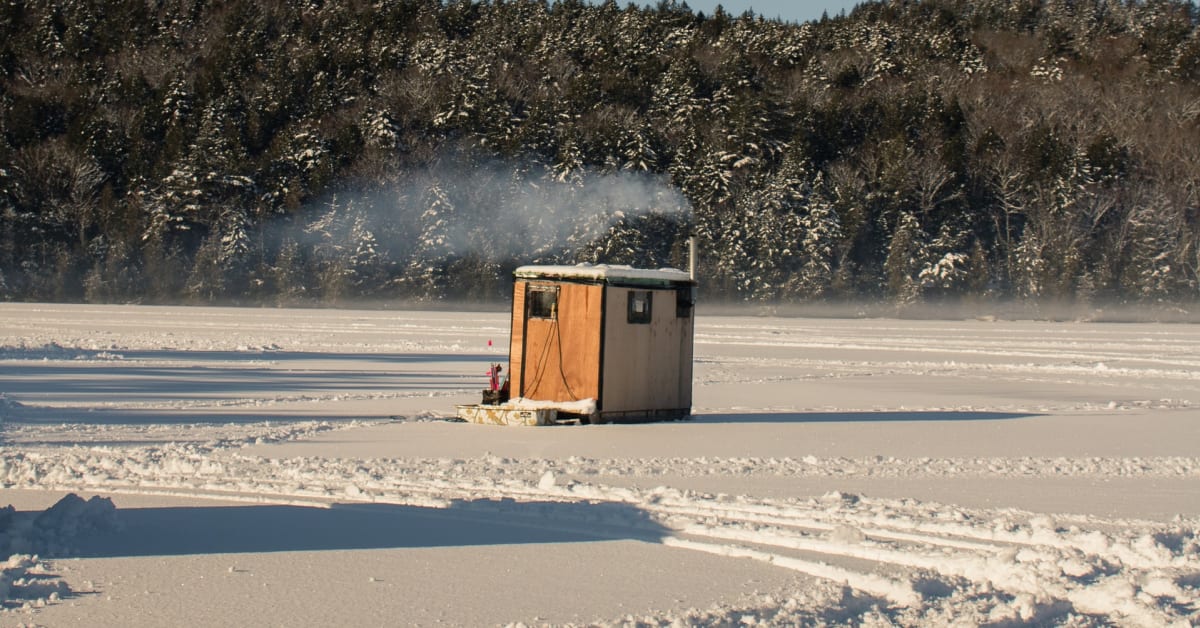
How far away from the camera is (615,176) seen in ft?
173

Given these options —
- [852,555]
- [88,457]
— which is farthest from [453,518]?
[88,457]

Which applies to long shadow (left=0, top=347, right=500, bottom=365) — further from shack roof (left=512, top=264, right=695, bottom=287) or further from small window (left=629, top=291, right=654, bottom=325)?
small window (left=629, top=291, right=654, bottom=325)

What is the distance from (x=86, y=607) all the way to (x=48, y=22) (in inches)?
4015

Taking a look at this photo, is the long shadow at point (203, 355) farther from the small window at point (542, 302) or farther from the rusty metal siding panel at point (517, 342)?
the small window at point (542, 302)

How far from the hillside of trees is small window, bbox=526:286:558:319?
3294cm

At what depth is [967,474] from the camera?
38.5 ft

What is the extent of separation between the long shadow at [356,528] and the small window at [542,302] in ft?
21.1

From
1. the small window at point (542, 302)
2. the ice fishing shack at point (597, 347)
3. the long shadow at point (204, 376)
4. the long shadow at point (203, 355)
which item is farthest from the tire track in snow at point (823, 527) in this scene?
the long shadow at point (203, 355)

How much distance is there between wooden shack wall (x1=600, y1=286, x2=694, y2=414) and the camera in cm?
1591

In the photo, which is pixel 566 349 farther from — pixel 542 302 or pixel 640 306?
pixel 640 306

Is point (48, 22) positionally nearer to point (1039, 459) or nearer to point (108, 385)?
point (108, 385)

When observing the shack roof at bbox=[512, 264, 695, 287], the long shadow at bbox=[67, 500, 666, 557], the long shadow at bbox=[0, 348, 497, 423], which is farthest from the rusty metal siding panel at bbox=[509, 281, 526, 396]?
the long shadow at bbox=[67, 500, 666, 557]

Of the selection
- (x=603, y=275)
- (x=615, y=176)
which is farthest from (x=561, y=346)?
(x=615, y=176)

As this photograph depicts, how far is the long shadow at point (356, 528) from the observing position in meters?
8.34
